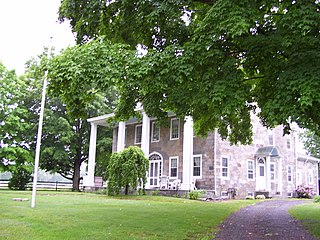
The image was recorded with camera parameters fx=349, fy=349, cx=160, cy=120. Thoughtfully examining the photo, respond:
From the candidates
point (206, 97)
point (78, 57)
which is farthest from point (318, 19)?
point (78, 57)

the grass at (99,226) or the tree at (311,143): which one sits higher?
the tree at (311,143)

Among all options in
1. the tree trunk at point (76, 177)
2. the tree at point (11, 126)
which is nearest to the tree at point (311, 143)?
the tree trunk at point (76, 177)

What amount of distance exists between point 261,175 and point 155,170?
25.3 feet

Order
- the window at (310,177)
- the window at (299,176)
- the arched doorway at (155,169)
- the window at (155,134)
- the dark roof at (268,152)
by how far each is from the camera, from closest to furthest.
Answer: the dark roof at (268,152), the arched doorway at (155,169), the window at (155,134), the window at (299,176), the window at (310,177)

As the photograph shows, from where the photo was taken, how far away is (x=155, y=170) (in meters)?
25.4

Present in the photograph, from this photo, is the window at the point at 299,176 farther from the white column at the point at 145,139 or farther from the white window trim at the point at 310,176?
the white column at the point at 145,139

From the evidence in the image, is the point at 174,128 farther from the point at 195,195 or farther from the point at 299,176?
the point at 299,176

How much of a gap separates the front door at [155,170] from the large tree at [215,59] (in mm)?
16035

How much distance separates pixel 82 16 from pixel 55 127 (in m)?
23.8

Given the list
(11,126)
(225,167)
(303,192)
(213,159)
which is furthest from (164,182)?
(11,126)

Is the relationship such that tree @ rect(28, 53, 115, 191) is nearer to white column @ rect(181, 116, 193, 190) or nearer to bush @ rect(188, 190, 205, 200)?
white column @ rect(181, 116, 193, 190)

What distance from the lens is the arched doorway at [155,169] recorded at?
2495 centimetres

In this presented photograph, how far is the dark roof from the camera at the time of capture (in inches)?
974

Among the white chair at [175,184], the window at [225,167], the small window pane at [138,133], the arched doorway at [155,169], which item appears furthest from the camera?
the small window pane at [138,133]
